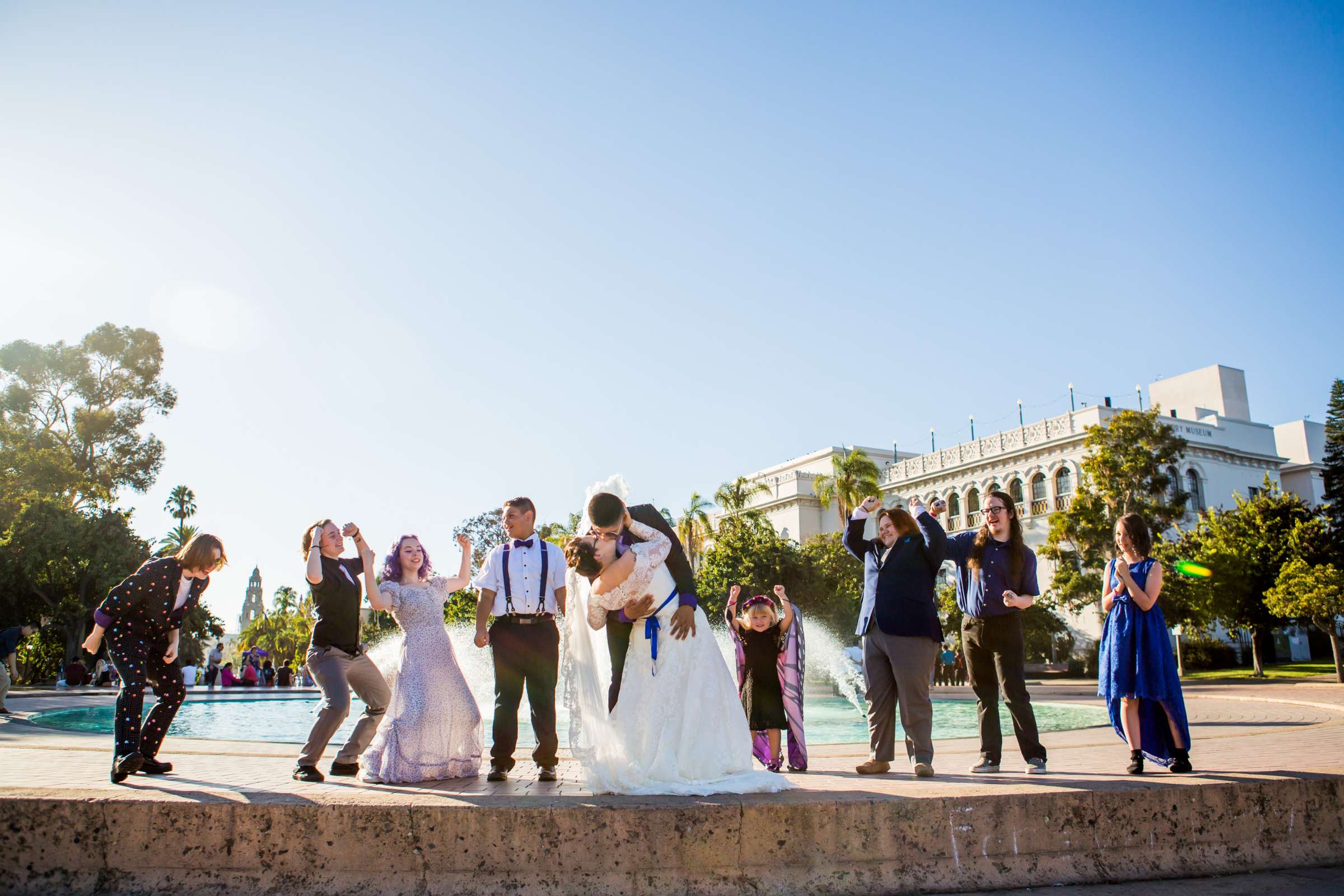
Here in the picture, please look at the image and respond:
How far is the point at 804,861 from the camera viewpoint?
4062 mm

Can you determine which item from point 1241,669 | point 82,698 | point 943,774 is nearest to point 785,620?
point 943,774

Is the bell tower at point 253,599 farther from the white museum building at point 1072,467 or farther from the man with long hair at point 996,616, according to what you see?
the man with long hair at point 996,616

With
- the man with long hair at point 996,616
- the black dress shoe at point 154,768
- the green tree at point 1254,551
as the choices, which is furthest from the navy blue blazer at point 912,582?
the green tree at point 1254,551

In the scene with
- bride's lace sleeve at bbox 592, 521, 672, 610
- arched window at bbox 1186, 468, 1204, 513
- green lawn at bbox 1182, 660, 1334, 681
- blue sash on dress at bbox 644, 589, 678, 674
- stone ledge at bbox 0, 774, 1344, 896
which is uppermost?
arched window at bbox 1186, 468, 1204, 513

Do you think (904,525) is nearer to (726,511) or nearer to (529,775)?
(529,775)

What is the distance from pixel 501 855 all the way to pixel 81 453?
5179cm

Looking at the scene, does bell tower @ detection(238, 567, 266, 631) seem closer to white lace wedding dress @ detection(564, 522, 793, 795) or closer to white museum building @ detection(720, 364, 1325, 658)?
white museum building @ detection(720, 364, 1325, 658)

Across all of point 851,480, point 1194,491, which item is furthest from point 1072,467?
point 851,480

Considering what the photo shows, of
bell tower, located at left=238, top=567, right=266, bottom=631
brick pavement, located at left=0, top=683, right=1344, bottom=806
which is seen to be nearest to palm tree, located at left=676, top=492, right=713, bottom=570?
brick pavement, located at left=0, top=683, right=1344, bottom=806

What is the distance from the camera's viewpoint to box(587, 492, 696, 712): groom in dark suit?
503 centimetres

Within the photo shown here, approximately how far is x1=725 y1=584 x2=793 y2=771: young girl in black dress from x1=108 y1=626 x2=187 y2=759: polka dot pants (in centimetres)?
418

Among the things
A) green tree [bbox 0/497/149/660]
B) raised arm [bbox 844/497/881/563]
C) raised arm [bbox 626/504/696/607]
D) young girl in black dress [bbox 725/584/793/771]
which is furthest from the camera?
green tree [bbox 0/497/149/660]

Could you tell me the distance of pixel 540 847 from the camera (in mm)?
3941

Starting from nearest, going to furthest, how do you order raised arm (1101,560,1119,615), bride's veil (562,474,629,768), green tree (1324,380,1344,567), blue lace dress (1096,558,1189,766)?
bride's veil (562,474,629,768), blue lace dress (1096,558,1189,766), raised arm (1101,560,1119,615), green tree (1324,380,1344,567)
